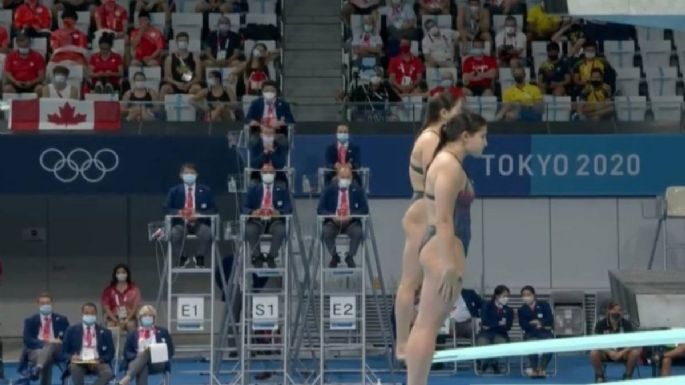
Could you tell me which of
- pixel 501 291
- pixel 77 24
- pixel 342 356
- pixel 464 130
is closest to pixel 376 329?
pixel 342 356

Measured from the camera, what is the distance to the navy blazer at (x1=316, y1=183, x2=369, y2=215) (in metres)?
21.1

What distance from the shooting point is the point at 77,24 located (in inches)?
1005

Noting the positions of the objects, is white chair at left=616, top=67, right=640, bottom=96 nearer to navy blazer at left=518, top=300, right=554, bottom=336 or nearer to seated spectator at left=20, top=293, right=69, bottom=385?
navy blazer at left=518, top=300, right=554, bottom=336

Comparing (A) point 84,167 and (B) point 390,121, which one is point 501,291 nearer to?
(B) point 390,121

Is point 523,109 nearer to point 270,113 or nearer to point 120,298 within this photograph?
point 270,113

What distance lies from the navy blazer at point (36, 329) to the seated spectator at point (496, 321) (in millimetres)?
5658

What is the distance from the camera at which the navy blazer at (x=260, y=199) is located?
69.0 feet

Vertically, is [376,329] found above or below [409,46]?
below

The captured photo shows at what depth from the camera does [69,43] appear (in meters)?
24.7

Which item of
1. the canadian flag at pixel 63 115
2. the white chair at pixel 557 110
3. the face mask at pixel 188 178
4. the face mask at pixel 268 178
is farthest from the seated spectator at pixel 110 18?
the white chair at pixel 557 110

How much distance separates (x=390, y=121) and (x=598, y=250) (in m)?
3.81

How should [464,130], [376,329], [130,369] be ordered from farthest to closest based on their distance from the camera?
[376,329] → [130,369] → [464,130]

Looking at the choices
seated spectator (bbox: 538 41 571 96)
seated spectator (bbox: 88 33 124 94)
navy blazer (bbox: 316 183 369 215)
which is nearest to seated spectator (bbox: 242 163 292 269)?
navy blazer (bbox: 316 183 369 215)

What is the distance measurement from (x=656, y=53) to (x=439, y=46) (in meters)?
3.39
